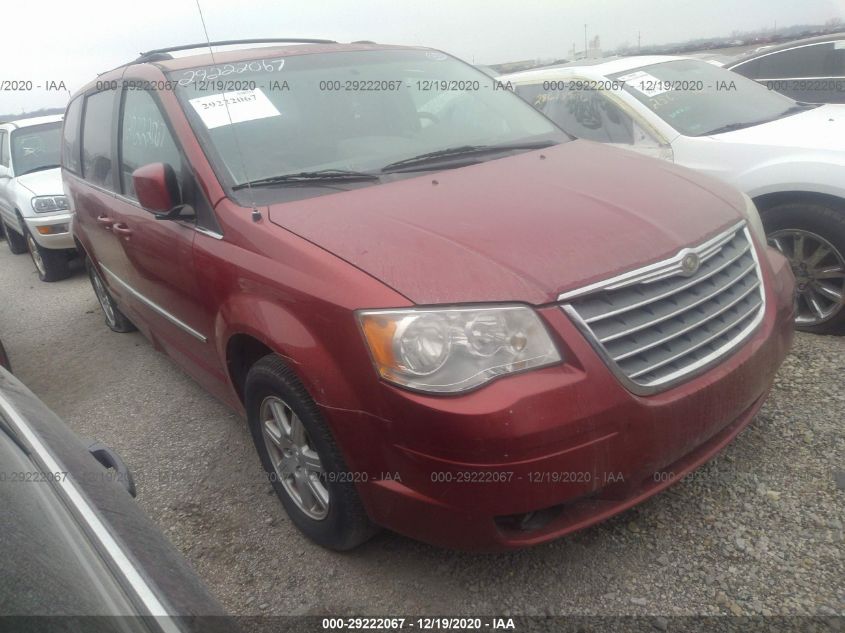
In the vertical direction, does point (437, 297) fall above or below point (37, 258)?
above

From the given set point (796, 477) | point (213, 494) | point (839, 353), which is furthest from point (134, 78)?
point (839, 353)

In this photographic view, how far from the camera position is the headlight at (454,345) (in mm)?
1729

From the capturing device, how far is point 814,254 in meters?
3.36

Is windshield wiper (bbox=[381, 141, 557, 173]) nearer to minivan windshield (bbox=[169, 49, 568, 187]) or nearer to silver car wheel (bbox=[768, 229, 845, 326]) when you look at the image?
minivan windshield (bbox=[169, 49, 568, 187])

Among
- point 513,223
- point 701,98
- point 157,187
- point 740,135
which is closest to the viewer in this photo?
point 513,223

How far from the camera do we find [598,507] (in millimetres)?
1902

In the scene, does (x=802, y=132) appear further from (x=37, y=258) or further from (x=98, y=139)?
(x=37, y=258)

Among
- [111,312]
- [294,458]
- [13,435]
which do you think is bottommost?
[111,312]

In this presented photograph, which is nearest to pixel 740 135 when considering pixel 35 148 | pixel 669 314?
pixel 669 314

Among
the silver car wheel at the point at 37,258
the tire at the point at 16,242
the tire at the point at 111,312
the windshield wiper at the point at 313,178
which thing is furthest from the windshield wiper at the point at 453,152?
the tire at the point at 16,242

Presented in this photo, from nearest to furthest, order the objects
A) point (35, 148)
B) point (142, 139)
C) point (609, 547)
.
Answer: point (609, 547) < point (142, 139) < point (35, 148)

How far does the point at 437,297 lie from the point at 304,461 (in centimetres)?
90

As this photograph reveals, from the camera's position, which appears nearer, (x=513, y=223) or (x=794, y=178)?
(x=513, y=223)

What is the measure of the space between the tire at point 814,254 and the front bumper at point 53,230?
20.6 feet
